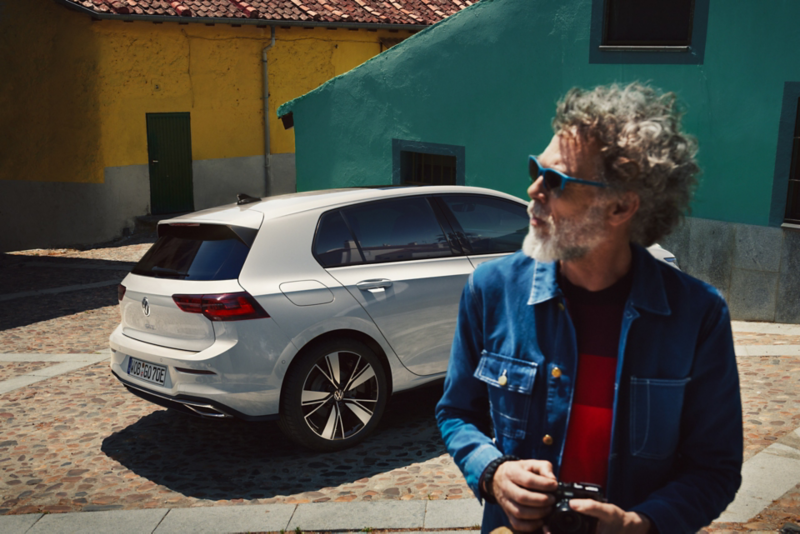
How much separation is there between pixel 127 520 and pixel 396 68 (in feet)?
31.2

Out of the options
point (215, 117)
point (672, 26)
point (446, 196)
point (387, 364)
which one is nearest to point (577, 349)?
point (387, 364)

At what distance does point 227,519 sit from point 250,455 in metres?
1.12

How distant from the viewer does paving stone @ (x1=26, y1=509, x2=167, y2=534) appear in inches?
166

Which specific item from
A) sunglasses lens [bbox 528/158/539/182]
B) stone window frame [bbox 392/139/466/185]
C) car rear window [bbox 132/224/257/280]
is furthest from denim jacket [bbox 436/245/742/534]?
stone window frame [bbox 392/139/466/185]

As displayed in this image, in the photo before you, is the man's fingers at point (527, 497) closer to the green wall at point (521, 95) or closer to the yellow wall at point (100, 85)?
the green wall at point (521, 95)

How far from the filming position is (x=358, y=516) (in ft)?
13.9

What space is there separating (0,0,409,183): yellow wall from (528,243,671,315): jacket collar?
17.1m

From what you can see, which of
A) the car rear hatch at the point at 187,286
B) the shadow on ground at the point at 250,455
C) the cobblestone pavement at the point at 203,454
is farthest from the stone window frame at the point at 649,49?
the car rear hatch at the point at 187,286

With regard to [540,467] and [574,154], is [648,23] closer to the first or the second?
[574,154]

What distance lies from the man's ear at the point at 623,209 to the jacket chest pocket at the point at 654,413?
389 millimetres

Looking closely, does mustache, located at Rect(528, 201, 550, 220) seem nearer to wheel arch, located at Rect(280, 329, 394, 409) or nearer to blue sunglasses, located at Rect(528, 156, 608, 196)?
blue sunglasses, located at Rect(528, 156, 608, 196)

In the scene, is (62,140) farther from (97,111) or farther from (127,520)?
(127,520)

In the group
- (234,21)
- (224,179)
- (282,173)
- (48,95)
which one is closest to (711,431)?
(48,95)

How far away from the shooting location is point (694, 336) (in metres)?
1.82
